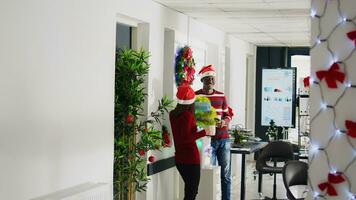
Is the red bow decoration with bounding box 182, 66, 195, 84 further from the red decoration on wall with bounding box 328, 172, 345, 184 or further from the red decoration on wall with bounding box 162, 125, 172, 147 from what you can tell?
the red decoration on wall with bounding box 328, 172, 345, 184

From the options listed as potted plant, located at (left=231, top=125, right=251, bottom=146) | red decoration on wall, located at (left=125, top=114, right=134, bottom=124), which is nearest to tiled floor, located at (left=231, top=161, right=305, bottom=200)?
potted plant, located at (left=231, top=125, right=251, bottom=146)

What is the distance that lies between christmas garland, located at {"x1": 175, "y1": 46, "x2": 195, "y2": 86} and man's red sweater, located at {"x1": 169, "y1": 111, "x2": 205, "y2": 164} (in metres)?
1.24

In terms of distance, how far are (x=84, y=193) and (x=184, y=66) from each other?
374 cm

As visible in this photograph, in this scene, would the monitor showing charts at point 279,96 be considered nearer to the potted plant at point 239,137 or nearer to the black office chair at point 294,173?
the potted plant at point 239,137

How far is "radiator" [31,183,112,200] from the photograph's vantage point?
4.89 meters

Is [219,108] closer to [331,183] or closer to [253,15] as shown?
[253,15]

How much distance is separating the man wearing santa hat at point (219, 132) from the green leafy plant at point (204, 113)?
0.52m

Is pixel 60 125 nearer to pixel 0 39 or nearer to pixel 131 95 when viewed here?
pixel 0 39

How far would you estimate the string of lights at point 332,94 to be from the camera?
3.96 meters

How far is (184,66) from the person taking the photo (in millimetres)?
8477

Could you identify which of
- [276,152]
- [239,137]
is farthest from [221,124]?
Answer: [276,152]

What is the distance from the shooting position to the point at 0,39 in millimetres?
4344

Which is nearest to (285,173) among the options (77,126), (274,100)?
(77,126)

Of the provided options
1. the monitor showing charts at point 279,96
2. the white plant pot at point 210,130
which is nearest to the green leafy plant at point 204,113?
the white plant pot at point 210,130
